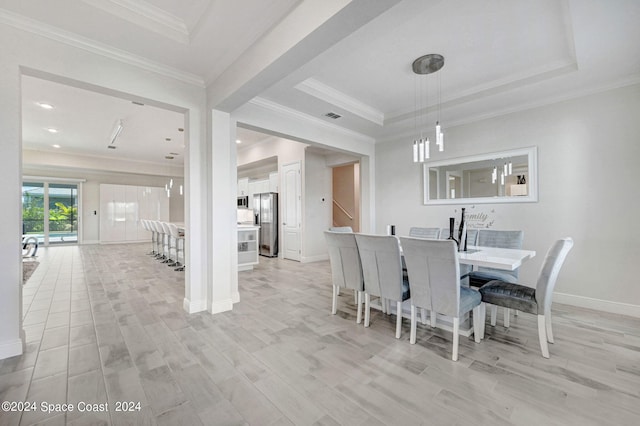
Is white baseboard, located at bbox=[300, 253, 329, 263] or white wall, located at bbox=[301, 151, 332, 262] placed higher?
white wall, located at bbox=[301, 151, 332, 262]

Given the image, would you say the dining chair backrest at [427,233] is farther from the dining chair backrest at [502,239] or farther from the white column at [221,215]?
the white column at [221,215]

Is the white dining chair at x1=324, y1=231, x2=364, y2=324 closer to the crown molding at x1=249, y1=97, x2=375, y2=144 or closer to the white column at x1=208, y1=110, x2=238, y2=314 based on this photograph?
the white column at x1=208, y1=110, x2=238, y2=314

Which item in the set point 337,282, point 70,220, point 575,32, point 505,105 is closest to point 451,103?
point 505,105

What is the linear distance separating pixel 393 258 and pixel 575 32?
8.04 feet

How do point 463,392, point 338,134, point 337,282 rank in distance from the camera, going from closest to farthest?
point 463,392 → point 337,282 → point 338,134

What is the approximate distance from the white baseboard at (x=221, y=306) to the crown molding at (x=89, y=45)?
2607 mm

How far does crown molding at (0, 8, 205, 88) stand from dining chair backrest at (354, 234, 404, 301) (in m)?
2.68

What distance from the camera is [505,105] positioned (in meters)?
3.81

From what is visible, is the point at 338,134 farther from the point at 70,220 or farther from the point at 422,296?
the point at 70,220

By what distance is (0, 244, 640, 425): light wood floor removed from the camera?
1562 millimetres

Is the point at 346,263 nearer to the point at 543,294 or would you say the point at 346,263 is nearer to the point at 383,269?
the point at 383,269

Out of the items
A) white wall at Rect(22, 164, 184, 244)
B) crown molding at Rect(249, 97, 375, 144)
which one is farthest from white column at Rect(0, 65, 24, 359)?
white wall at Rect(22, 164, 184, 244)

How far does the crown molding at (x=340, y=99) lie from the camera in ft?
11.2

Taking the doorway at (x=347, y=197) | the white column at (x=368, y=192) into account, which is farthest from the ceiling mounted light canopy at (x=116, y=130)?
the doorway at (x=347, y=197)
